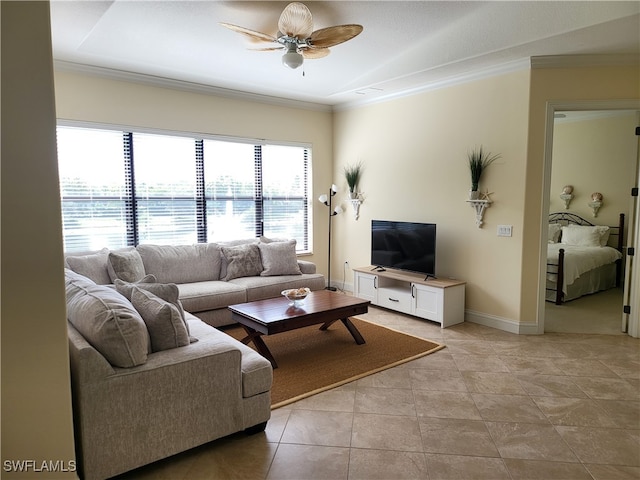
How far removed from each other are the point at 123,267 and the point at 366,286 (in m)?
2.98

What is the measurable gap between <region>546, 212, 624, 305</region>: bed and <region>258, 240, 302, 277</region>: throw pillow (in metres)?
3.52

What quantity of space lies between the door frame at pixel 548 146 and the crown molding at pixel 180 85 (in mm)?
3291

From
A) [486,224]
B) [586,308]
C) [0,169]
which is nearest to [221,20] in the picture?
[0,169]

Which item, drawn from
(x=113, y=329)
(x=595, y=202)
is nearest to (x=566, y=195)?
(x=595, y=202)

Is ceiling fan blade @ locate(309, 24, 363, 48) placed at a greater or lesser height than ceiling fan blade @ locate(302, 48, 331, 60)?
lesser

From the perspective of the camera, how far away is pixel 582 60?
407cm

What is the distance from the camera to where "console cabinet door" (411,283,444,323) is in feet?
15.3

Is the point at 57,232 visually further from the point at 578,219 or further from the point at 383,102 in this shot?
the point at 578,219

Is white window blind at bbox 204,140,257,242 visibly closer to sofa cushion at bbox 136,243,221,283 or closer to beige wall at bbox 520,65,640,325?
sofa cushion at bbox 136,243,221,283

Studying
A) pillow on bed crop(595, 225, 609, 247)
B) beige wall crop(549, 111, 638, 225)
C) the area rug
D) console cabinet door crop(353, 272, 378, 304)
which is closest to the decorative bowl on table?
the area rug

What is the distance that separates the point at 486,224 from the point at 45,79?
427cm

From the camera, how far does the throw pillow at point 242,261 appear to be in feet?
16.6

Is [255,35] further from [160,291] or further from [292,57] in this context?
[160,291]

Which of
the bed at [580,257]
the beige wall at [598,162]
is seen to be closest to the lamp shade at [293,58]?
the bed at [580,257]
